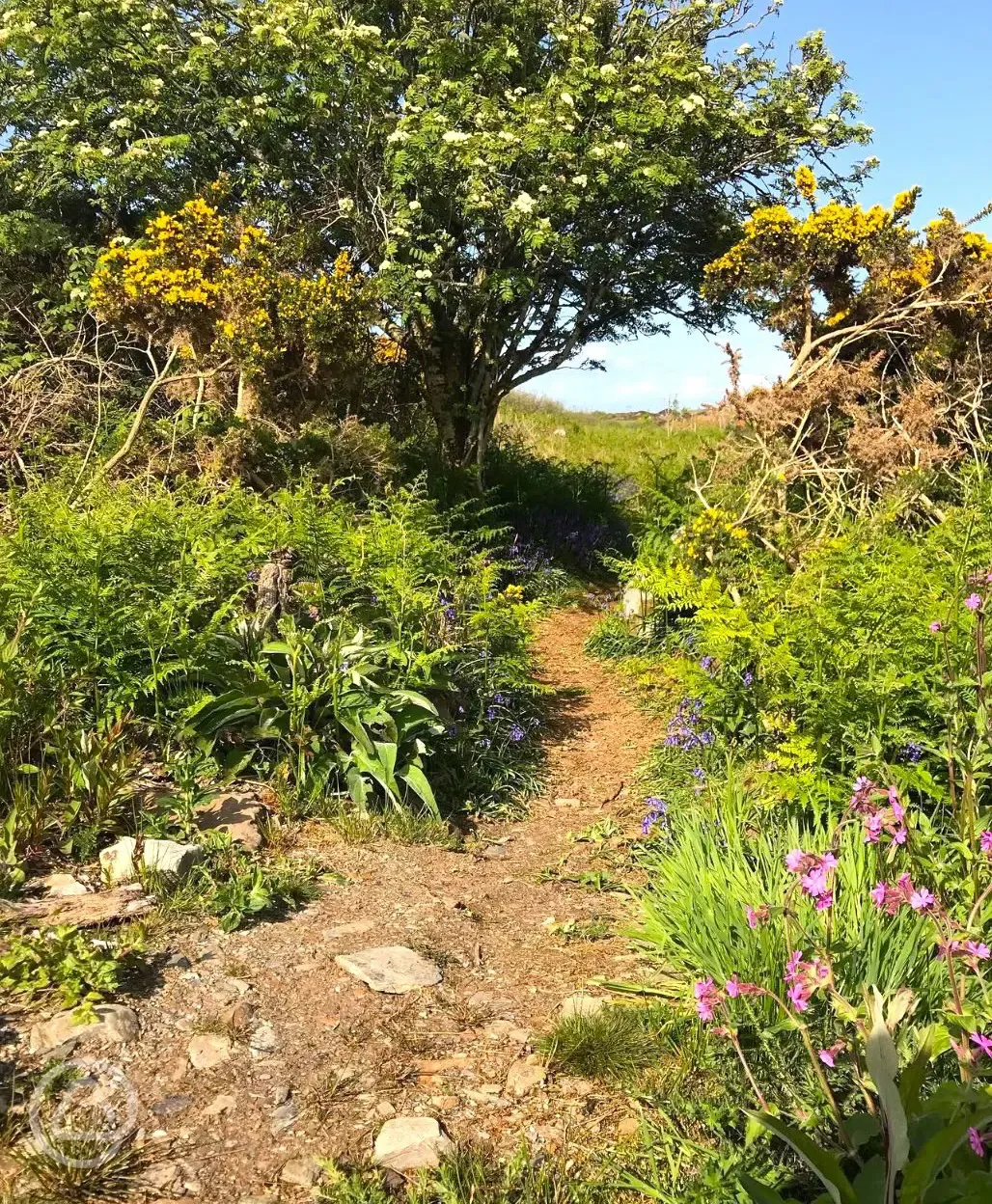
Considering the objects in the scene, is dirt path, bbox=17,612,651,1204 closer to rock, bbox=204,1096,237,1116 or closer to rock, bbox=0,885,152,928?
rock, bbox=204,1096,237,1116

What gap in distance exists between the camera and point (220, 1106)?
2.32m

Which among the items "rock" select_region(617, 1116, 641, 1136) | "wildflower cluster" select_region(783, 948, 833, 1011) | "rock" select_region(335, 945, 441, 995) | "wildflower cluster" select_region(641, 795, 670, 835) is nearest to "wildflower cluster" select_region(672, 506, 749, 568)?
"wildflower cluster" select_region(641, 795, 670, 835)

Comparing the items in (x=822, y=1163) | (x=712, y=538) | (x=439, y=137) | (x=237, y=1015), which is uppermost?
(x=439, y=137)

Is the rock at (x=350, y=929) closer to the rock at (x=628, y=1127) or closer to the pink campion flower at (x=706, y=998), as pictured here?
the rock at (x=628, y=1127)

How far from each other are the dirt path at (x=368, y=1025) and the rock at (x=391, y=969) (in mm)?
36

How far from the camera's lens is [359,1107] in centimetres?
238

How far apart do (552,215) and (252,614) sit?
5.07 m

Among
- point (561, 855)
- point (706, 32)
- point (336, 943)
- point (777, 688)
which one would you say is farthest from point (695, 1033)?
point (706, 32)

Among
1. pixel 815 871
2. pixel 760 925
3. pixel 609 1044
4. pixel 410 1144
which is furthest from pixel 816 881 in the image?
pixel 410 1144

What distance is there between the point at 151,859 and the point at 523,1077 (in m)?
1.51

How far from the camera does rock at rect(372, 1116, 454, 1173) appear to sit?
7.20 feet

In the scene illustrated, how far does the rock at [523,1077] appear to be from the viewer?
2510mm

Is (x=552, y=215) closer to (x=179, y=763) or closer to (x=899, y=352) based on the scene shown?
(x=899, y=352)

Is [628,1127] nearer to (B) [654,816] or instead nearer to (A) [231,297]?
(B) [654,816]
